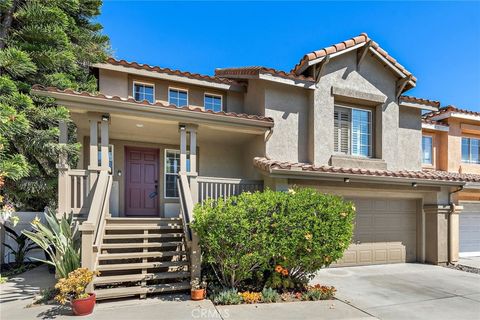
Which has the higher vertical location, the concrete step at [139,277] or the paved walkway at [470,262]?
the concrete step at [139,277]

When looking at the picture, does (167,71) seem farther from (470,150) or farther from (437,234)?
(470,150)

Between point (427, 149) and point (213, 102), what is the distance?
10.7 meters

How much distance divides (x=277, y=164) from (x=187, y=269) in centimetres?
354

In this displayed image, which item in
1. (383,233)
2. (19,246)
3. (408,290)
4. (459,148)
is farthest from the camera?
(459,148)

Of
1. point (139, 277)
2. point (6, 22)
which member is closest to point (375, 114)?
point (139, 277)

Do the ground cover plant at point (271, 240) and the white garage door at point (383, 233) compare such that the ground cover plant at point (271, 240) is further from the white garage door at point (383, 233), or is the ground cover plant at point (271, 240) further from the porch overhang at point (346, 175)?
the white garage door at point (383, 233)

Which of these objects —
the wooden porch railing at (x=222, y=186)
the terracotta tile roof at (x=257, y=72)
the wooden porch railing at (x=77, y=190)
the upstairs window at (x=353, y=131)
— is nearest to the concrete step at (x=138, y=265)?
the wooden porch railing at (x=77, y=190)

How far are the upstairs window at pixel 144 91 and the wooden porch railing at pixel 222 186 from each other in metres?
3.67

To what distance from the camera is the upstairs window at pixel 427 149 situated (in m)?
13.7

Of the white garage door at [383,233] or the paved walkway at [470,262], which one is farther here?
the paved walkway at [470,262]

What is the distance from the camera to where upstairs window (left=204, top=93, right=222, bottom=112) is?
10.4 m

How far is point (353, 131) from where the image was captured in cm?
1043

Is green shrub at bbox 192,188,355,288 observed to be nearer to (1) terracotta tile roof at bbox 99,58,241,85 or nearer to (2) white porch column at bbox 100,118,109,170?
(2) white porch column at bbox 100,118,109,170

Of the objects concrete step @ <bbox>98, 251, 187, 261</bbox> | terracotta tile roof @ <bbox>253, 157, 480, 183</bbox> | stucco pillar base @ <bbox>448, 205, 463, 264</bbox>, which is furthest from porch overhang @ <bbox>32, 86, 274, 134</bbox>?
stucco pillar base @ <bbox>448, 205, 463, 264</bbox>
